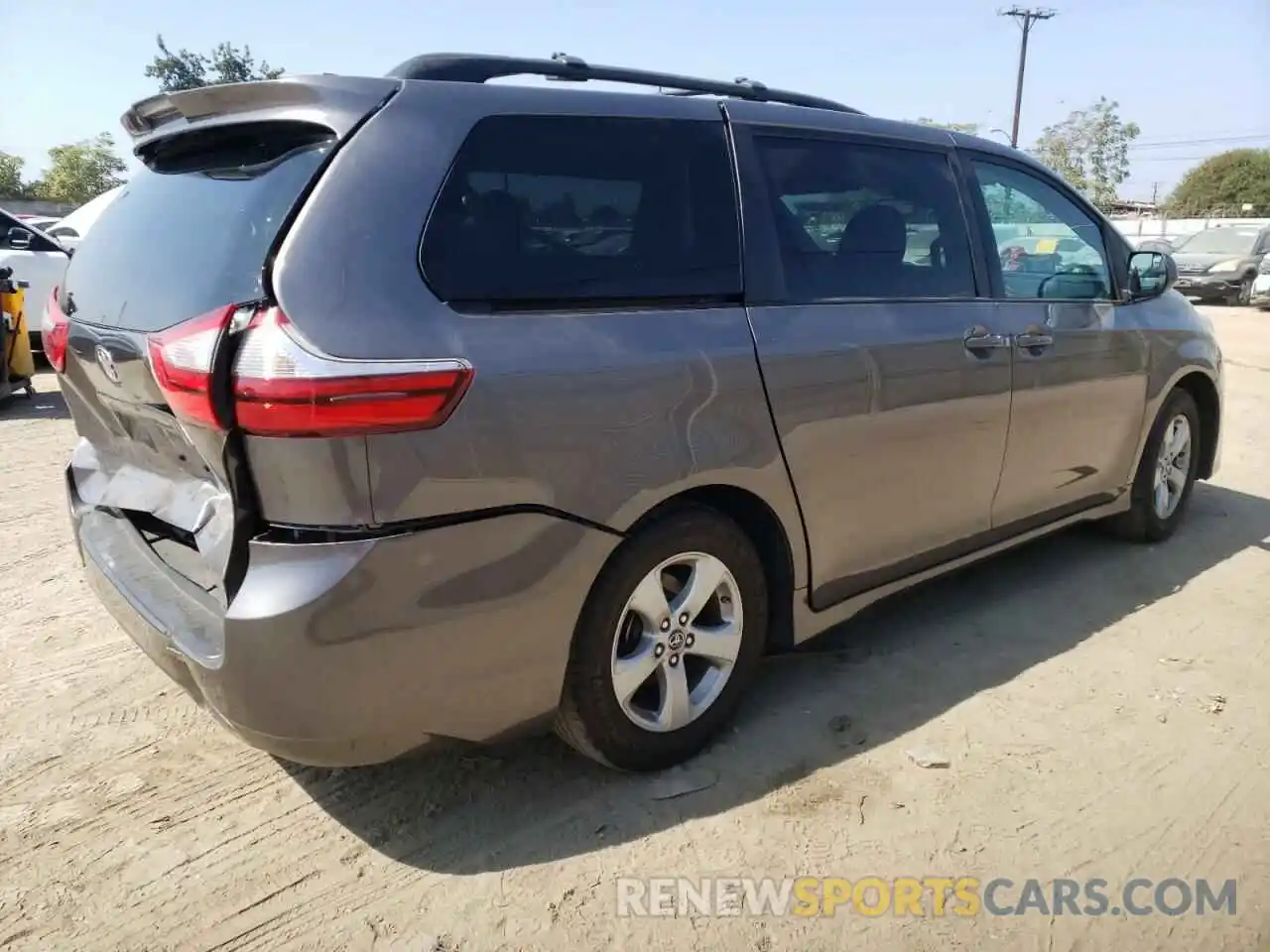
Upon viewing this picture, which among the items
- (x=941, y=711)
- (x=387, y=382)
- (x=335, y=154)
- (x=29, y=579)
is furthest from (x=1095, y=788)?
(x=29, y=579)

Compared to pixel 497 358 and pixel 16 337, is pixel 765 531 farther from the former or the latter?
pixel 16 337

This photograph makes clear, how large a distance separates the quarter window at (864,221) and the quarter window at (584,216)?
0.25 meters

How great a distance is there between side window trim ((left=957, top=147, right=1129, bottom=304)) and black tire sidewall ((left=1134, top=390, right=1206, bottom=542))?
0.72 m

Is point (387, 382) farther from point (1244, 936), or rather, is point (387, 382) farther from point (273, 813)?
point (1244, 936)

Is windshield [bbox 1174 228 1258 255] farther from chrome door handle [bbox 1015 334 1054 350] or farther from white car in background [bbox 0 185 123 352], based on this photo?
white car in background [bbox 0 185 123 352]

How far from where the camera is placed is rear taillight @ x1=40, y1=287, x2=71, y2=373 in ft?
9.10

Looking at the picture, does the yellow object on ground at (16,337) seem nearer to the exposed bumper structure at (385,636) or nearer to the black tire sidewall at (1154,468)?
the exposed bumper structure at (385,636)

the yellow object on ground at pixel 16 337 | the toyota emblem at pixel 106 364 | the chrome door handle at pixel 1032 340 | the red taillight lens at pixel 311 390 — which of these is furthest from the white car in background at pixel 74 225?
the chrome door handle at pixel 1032 340

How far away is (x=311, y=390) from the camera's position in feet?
6.29

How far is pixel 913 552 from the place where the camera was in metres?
3.31

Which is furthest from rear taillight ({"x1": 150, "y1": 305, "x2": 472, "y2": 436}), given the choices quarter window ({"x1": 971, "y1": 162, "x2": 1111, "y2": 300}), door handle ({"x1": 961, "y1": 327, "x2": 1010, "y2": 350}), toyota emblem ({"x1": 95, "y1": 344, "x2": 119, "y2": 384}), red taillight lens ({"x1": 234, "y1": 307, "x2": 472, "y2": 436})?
quarter window ({"x1": 971, "y1": 162, "x2": 1111, "y2": 300})

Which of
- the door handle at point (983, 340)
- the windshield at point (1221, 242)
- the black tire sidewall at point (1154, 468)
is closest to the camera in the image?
the door handle at point (983, 340)

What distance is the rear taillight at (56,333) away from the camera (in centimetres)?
277

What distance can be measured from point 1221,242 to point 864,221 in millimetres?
21325
